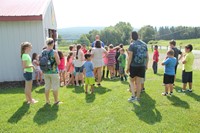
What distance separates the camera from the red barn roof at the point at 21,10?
9562 mm

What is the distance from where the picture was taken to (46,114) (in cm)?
599

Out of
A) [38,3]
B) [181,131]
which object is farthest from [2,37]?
[181,131]

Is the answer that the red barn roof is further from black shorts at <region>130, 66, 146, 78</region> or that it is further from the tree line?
the tree line

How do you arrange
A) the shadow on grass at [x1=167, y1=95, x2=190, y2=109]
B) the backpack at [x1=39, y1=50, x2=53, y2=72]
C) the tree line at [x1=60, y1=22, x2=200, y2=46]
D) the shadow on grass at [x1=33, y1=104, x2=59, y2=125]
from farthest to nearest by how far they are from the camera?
the tree line at [x1=60, y1=22, x2=200, y2=46] < the shadow on grass at [x1=167, y1=95, x2=190, y2=109] < the backpack at [x1=39, y1=50, x2=53, y2=72] < the shadow on grass at [x1=33, y1=104, x2=59, y2=125]

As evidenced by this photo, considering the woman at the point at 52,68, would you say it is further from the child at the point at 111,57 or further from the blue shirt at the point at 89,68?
the child at the point at 111,57

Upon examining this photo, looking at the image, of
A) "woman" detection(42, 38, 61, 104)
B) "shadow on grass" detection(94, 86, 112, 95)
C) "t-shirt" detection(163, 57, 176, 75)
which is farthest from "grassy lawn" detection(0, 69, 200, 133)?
"t-shirt" detection(163, 57, 176, 75)

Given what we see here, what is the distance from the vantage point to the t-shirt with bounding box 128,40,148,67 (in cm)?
636

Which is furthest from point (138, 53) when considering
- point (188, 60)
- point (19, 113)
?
point (19, 113)

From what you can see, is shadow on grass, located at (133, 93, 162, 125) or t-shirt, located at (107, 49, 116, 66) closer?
shadow on grass, located at (133, 93, 162, 125)

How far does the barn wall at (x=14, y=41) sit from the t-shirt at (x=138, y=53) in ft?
16.4

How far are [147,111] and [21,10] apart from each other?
7.21 m

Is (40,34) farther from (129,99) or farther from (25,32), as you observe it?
(129,99)

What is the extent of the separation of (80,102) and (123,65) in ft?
13.0

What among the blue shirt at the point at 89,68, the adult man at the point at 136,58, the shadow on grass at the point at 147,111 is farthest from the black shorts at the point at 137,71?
the blue shirt at the point at 89,68
